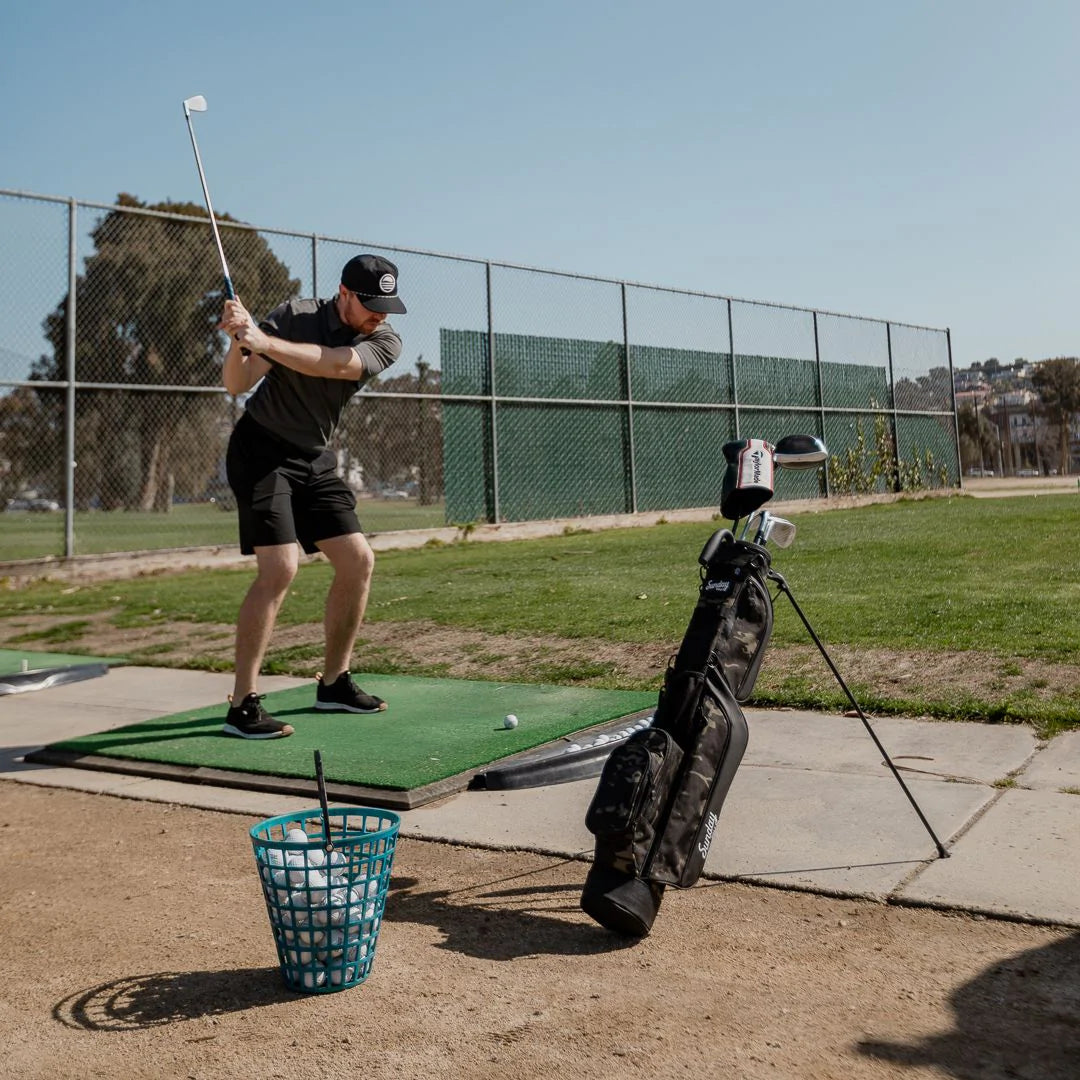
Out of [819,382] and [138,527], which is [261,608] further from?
[819,382]

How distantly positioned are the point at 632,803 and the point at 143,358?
39.1ft

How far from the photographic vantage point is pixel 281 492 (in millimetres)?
5785

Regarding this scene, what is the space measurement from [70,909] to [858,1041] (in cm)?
237

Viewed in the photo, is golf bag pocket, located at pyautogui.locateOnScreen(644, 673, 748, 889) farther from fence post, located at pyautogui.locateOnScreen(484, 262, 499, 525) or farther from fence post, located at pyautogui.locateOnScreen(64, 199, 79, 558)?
fence post, located at pyautogui.locateOnScreen(484, 262, 499, 525)

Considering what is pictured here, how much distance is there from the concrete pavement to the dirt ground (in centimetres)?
18

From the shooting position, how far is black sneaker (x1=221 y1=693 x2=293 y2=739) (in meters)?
5.73

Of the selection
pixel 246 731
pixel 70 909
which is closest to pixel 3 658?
pixel 246 731

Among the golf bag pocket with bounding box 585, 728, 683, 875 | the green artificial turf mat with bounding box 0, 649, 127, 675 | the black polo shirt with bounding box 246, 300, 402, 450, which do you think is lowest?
the green artificial turf mat with bounding box 0, 649, 127, 675

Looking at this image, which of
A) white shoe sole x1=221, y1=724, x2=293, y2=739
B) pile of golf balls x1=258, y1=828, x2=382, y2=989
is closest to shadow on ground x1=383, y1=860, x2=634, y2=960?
pile of golf balls x1=258, y1=828, x2=382, y2=989

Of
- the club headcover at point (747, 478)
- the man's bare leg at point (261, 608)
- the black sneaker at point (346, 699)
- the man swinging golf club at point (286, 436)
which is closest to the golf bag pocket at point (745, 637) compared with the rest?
the club headcover at point (747, 478)

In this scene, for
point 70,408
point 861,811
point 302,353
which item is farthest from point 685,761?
point 70,408

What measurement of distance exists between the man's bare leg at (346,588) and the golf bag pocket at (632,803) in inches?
118

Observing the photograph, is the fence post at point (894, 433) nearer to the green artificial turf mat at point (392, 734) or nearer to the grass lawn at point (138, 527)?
the grass lawn at point (138, 527)

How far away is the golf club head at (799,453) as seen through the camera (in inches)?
146
